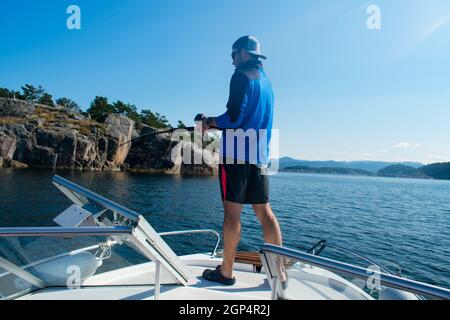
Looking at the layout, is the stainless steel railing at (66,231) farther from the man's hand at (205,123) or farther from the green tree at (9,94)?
the green tree at (9,94)

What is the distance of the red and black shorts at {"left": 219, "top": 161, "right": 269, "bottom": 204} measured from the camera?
3172 mm

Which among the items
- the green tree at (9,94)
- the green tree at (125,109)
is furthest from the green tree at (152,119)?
the green tree at (9,94)

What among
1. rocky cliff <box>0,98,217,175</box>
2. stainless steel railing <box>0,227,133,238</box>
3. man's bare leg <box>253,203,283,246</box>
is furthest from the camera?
rocky cliff <box>0,98,217,175</box>

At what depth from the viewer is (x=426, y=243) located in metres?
18.6

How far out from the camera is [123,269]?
3.32 m

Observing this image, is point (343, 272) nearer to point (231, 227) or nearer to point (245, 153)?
point (231, 227)

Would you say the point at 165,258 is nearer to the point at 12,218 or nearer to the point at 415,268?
the point at 415,268

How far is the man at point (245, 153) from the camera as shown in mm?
3166

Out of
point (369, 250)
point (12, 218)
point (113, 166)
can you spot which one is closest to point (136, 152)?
point (113, 166)

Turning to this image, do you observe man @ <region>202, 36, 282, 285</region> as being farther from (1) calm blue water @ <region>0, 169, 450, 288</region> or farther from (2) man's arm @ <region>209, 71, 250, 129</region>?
(1) calm blue water @ <region>0, 169, 450, 288</region>

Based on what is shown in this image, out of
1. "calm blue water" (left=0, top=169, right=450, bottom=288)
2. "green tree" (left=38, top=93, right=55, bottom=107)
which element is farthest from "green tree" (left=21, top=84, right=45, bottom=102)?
"calm blue water" (left=0, top=169, right=450, bottom=288)

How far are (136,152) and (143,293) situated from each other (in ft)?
261

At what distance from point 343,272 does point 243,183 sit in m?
1.58
